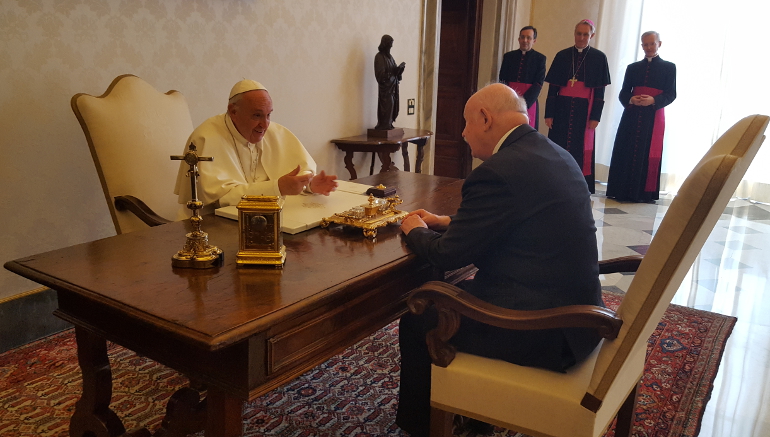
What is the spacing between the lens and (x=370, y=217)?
220 centimetres

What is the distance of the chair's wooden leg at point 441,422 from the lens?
74.7 inches

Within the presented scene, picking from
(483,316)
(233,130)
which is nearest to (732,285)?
(483,316)

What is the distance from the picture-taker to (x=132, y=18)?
3.26 meters

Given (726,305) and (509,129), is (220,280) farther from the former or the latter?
(726,305)

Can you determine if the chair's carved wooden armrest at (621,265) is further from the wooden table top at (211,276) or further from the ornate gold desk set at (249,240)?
the ornate gold desk set at (249,240)

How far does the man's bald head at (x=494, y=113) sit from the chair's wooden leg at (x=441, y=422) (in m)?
0.88

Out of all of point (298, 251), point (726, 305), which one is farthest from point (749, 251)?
point (298, 251)

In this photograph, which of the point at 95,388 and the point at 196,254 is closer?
the point at 196,254

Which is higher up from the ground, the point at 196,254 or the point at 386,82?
the point at 386,82

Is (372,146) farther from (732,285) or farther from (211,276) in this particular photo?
(211,276)

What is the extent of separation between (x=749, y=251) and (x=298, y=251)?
467 centimetres

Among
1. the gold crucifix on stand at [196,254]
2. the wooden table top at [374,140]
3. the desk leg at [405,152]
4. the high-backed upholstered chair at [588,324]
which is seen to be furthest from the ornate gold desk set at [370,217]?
the desk leg at [405,152]

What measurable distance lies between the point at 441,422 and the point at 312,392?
3.04 feet

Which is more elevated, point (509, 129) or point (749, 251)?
point (509, 129)
